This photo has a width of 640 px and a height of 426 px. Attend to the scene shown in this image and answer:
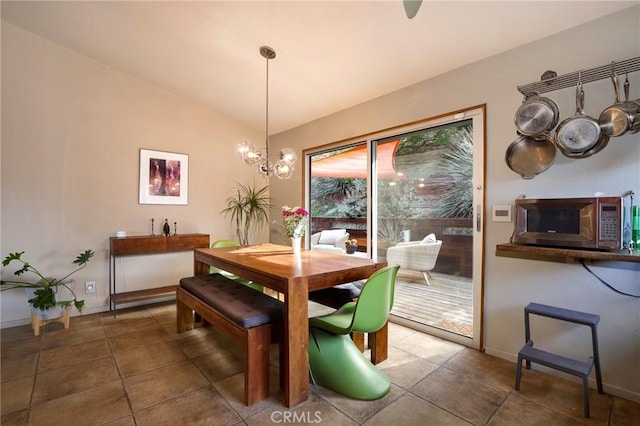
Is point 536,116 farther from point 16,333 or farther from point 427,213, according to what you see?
point 16,333

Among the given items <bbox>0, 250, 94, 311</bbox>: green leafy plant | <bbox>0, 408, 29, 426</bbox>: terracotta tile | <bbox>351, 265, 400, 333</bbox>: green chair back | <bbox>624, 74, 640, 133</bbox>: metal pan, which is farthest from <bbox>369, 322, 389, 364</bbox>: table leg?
<bbox>0, 250, 94, 311</bbox>: green leafy plant

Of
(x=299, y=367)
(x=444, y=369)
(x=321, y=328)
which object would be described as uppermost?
(x=321, y=328)

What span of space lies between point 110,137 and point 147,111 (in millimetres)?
576

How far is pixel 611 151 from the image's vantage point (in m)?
1.87

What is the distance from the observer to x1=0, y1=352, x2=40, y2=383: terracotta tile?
2084 millimetres

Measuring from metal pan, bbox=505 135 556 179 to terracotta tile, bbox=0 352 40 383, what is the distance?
4021 mm

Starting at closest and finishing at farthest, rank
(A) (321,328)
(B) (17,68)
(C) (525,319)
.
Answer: (A) (321,328)
(C) (525,319)
(B) (17,68)

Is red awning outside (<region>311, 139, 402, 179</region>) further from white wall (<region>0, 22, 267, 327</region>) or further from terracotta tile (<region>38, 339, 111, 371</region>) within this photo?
terracotta tile (<region>38, 339, 111, 371</region>)

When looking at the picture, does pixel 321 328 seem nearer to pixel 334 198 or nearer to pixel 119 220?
pixel 334 198

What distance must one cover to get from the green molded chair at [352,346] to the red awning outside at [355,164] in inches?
67.1

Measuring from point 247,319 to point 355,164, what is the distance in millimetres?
2568

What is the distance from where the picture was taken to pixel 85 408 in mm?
1749

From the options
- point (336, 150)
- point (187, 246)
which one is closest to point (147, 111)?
point (187, 246)

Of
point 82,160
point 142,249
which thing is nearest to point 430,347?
point 142,249
